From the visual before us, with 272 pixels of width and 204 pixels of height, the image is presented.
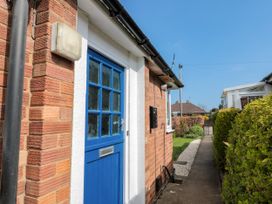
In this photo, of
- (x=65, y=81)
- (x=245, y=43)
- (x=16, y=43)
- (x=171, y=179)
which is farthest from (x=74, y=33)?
(x=245, y=43)

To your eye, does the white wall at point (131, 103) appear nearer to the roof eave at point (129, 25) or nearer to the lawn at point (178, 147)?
the roof eave at point (129, 25)

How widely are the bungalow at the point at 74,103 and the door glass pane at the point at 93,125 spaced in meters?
0.01

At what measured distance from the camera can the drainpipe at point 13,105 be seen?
1.45 m

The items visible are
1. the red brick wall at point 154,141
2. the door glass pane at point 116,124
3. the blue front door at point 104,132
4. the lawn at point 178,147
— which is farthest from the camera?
the lawn at point 178,147

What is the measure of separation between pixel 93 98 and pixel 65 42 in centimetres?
127

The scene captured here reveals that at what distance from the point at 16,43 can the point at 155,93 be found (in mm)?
4436

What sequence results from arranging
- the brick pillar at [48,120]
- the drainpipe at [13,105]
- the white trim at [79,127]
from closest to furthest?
the drainpipe at [13,105] → the brick pillar at [48,120] → the white trim at [79,127]

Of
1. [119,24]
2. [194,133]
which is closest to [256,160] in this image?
[119,24]

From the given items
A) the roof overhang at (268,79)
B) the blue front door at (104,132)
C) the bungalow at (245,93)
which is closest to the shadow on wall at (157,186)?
the blue front door at (104,132)

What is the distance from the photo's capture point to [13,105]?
4.90 feet

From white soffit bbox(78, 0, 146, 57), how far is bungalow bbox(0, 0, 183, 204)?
0.01 metres

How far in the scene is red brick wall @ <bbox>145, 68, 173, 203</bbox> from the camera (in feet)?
14.6

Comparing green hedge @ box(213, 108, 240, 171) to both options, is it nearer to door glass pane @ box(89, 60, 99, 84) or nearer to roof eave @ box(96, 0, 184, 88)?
roof eave @ box(96, 0, 184, 88)

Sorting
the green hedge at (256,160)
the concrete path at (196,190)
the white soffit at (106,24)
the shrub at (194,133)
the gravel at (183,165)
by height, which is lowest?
the concrete path at (196,190)
